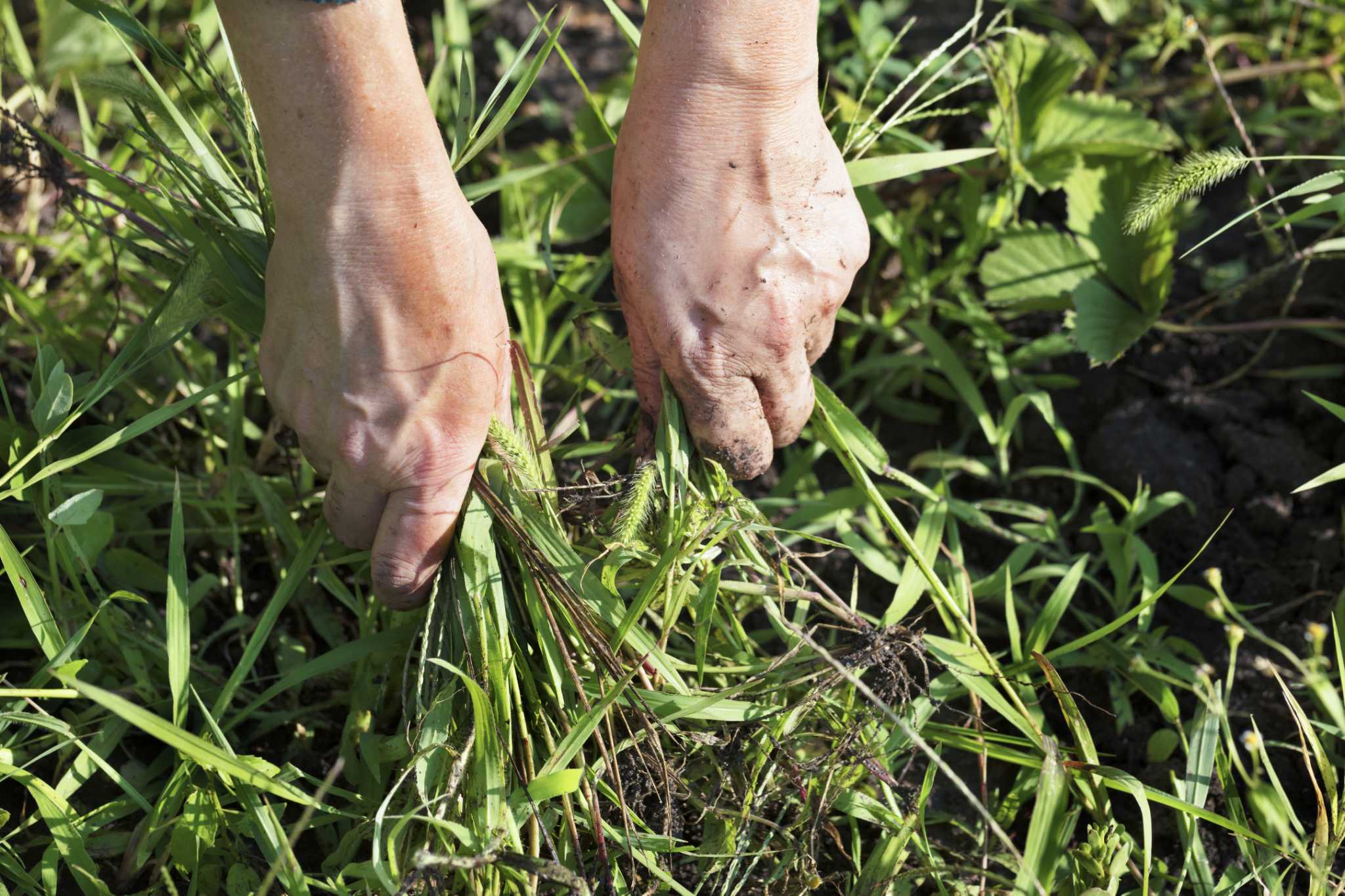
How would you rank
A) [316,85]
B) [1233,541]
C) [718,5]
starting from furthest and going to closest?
[1233,541]
[718,5]
[316,85]

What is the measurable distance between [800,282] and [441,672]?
2.08 ft

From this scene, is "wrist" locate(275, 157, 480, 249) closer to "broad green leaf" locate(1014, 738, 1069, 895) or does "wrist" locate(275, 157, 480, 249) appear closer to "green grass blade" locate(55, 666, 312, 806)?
"green grass blade" locate(55, 666, 312, 806)

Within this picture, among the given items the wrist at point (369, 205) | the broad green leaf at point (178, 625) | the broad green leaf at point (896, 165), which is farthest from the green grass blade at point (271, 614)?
the broad green leaf at point (896, 165)

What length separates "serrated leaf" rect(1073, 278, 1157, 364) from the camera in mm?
1654

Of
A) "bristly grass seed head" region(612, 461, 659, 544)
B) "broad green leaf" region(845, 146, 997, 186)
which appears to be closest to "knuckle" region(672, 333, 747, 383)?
"bristly grass seed head" region(612, 461, 659, 544)

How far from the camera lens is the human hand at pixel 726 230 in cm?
118

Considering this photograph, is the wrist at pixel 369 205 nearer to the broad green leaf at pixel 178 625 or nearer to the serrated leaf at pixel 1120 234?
the broad green leaf at pixel 178 625

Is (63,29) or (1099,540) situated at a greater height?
(63,29)

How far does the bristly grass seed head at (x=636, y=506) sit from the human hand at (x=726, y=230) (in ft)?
0.31

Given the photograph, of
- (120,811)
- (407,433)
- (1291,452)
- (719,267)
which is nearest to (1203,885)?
(1291,452)

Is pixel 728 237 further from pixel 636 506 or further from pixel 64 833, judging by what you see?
pixel 64 833

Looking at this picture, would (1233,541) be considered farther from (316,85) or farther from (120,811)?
(120,811)

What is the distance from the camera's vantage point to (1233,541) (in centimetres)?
165

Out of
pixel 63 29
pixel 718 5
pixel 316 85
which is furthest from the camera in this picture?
pixel 63 29
